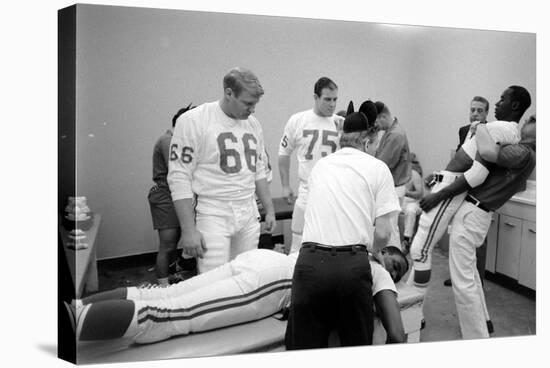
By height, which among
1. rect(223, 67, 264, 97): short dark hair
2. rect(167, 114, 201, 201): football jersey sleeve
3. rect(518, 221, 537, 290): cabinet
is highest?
rect(223, 67, 264, 97): short dark hair

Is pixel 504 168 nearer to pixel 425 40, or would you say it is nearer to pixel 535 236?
pixel 535 236

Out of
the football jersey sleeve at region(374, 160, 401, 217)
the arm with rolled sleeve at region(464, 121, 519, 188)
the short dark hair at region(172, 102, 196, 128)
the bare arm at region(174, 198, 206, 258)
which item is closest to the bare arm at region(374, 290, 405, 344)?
the football jersey sleeve at region(374, 160, 401, 217)

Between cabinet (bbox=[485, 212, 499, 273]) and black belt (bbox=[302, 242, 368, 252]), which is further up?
black belt (bbox=[302, 242, 368, 252])

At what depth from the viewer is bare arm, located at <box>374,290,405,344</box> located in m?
2.42

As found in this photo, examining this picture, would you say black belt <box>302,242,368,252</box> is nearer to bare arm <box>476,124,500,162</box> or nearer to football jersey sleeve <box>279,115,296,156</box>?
football jersey sleeve <box>279,115,296,156</box>

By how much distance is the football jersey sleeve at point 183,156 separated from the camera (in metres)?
2.49

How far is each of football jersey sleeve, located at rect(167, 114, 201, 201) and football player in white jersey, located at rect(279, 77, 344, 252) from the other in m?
0.44

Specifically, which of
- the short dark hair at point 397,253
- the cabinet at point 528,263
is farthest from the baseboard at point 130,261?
the cabinet at point 528,263

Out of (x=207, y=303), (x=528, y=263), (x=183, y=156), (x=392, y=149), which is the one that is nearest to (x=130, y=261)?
(x=207, y=303)

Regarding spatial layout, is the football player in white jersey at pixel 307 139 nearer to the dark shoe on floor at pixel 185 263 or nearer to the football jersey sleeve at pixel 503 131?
the dark shoe on floor at pixel 185 263

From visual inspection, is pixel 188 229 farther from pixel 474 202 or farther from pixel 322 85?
pixel 474 202

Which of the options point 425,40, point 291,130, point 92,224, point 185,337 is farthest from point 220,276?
point 425,40

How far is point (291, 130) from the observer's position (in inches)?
106

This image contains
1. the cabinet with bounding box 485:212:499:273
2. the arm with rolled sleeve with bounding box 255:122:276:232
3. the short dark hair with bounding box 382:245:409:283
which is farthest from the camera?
the cabinet with bounding box 485:212:499:273
